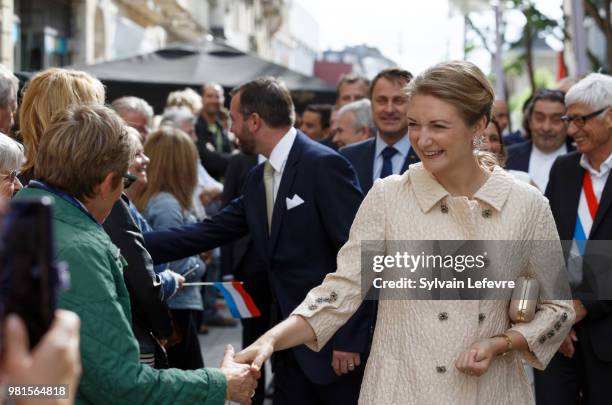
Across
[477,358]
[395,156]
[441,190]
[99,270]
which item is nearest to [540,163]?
[395,156]

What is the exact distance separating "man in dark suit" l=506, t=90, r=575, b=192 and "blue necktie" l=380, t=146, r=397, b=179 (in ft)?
7.16

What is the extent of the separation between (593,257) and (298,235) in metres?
1.54

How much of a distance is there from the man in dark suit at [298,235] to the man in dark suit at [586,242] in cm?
116

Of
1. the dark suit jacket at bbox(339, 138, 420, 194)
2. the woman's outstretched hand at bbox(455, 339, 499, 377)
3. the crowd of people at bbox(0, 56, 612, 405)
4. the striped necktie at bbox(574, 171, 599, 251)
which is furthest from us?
the dark suit jacket at bbox(339, 138, 420, 194)

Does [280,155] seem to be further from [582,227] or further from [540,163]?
[540,163]

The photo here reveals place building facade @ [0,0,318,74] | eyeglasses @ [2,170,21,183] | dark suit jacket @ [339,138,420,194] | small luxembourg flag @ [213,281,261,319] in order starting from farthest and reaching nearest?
building facade @ [0,0,318,74] < dark suit jacket @ [339,138,420,194] < small luxembourg flag @ [213,281,261,319] < eyeglasses @ [2,170,21,183]

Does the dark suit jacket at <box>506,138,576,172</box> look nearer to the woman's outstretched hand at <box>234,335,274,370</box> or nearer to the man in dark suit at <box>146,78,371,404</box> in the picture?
the man in dark suit at <box>146,78,371,404</box>

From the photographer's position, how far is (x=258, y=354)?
341 centimetres

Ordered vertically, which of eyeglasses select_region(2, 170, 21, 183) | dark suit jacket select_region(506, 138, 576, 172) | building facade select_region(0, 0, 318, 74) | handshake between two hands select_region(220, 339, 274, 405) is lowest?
handshake between two hands select_region(220, 339, 274, 405)

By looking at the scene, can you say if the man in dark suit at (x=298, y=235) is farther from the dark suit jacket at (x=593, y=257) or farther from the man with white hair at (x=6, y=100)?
the dark suit jacket at (x=593, y=257)

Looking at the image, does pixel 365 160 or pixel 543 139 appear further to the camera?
pixel 543 139

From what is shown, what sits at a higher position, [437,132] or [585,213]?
[437,132]

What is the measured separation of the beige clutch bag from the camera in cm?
350

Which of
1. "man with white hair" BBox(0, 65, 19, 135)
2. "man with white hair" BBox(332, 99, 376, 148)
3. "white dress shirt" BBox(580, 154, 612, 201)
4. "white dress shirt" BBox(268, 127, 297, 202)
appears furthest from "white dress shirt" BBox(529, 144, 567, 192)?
"man with white hair" BBox(0, 65, 19, 135)
